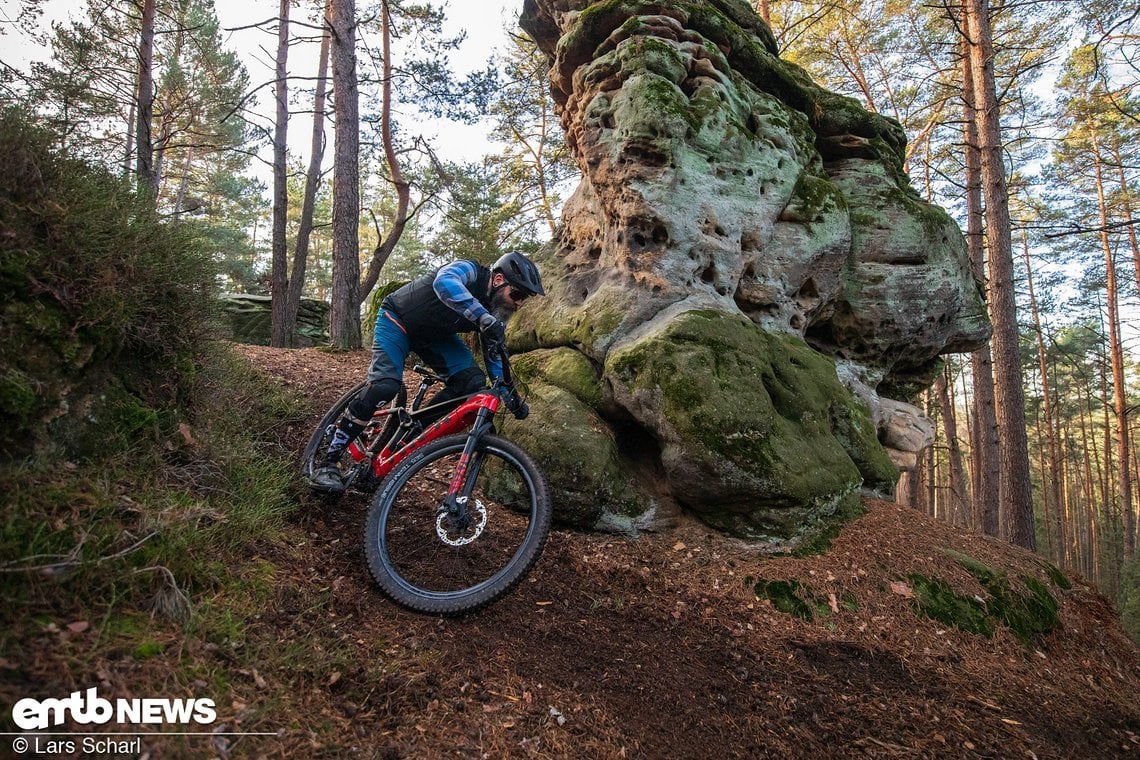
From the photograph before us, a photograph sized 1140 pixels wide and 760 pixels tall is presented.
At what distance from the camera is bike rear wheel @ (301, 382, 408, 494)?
13.1ft

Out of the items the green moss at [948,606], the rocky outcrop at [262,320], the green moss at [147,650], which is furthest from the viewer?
the rocky outcrop at [262,320]

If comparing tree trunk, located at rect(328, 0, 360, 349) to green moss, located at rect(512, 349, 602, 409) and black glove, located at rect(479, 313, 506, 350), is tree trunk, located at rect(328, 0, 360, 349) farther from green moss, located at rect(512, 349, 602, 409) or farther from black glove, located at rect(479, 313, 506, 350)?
black glove, located at rect(479, 313, 506, 350)

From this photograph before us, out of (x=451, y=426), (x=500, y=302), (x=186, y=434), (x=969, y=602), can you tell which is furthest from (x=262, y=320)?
(x=969, y=602)

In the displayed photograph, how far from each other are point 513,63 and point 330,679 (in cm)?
1417

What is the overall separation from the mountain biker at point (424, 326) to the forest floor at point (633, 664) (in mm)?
537

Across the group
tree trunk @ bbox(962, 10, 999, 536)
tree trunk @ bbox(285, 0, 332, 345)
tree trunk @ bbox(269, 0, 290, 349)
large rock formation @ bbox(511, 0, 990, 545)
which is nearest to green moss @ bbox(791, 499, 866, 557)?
large rock formation @ bbox(511, 0, 990, 545)

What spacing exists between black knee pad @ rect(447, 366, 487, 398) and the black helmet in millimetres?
767

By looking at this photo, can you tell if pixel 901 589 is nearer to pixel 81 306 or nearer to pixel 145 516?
pixel 145 516

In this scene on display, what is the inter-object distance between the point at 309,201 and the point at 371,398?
1145 cm

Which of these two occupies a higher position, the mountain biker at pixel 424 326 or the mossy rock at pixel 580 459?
the mountain biker at pixel 424 326

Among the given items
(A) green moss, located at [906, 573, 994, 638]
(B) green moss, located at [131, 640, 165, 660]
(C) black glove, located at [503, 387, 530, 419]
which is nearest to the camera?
(B) green moss, located at [131, 640, 165, 660]

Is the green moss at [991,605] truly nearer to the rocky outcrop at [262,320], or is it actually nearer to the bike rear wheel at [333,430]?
the bike rear wheel at [333,430]

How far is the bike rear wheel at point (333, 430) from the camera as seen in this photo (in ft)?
13.1

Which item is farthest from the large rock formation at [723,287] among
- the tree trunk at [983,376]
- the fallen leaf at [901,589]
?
the tree trunk at [983,376]
